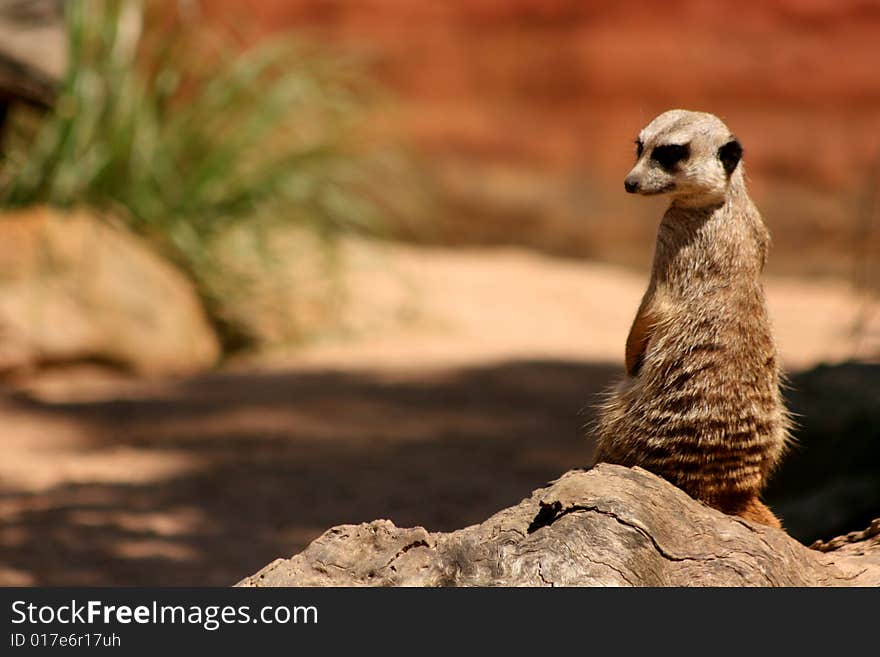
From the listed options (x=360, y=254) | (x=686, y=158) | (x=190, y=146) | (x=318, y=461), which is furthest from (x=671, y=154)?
(x=360, y=254)

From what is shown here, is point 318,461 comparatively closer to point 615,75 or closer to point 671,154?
point 671,154

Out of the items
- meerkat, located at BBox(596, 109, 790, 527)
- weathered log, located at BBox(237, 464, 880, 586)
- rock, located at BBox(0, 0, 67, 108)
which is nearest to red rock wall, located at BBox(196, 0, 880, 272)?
rock, located at BBox(0, 0, 67, 108)

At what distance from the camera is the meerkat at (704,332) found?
6.66 feet

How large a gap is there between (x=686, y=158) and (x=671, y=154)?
29 millimetres

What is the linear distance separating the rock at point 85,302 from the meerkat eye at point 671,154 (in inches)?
141

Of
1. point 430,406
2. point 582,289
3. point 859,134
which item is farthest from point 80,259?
point 859,134

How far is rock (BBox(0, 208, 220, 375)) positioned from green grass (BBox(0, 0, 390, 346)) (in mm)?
219

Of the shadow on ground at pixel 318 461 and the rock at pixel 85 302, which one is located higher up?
the rock at pixel 85 302

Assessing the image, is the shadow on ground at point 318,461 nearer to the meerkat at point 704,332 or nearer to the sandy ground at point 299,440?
the sandy ground at point 299,440

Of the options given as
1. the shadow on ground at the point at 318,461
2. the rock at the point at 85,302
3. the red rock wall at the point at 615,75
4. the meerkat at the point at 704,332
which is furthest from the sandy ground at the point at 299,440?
the red rock wall at the point at 615,75

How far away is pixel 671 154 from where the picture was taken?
6.58 ft

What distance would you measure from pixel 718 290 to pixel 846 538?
2.52 feet

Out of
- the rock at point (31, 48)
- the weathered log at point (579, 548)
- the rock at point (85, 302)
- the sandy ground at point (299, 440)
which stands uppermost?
the rock at point (31, 48)

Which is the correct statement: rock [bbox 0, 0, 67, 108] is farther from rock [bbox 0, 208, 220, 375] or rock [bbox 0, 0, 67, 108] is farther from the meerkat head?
the meerkat head
